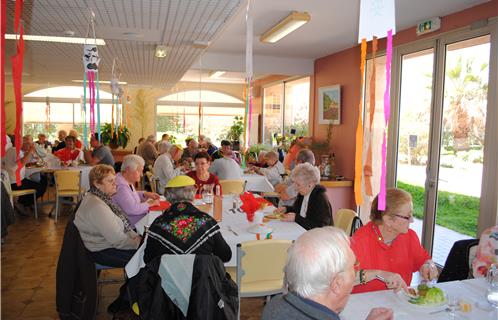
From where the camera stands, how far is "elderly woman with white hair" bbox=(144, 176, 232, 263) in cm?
247

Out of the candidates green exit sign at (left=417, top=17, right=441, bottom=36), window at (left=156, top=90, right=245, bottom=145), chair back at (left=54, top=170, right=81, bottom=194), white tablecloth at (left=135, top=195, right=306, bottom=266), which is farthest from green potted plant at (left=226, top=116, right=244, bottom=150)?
white tablecloth at (left=135, top=195, right=306, bottom=266)

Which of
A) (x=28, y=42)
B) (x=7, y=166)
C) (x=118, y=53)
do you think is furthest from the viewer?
(x=7, y=166)

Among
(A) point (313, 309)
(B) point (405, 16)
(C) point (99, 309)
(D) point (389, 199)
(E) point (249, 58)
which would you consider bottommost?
(C) point (99, 309)

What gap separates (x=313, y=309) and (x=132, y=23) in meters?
2.94

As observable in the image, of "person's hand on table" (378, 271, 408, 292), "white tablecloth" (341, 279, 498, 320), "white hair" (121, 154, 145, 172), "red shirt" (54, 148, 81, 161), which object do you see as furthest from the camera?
"red shirt" (54, 148, 81, 161)

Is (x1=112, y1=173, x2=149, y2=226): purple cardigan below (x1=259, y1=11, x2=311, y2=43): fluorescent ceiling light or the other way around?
below

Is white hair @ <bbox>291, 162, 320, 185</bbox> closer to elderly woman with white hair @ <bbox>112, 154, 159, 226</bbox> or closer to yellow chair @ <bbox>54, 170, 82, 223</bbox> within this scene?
elderly woman with white hair @ <bbox>112, 154, 159, 226</bbox>

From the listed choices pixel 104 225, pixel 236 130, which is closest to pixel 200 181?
pixel 104 225

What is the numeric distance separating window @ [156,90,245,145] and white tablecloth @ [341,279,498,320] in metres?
13.8

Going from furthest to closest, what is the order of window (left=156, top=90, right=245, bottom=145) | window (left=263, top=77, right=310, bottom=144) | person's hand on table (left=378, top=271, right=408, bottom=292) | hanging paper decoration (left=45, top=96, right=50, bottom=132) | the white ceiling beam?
window (left=156, top=90, right=245, bottom=145)
hanging paper decoration (left=45, top=96, right=50, bottom=132)
window (left=263, top=77, right=310, bottom=144)
the white ceiling beam
person's hand on table (left=378, top=271, right=408, bottom=292)

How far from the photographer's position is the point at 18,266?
4.68 metres

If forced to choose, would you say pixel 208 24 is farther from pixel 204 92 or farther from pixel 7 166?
pixel 204 92

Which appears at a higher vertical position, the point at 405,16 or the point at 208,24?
the point at 405,16

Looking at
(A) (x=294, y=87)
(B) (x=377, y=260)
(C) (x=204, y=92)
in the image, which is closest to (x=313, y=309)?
(B) (x=377, y=260)
